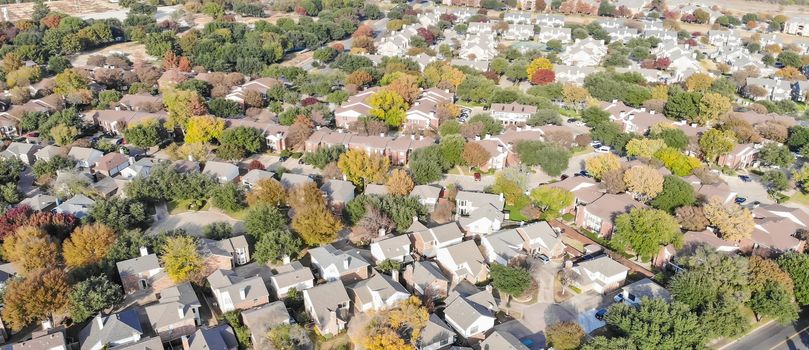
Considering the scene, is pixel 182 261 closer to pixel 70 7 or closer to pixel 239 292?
pixel 239 292

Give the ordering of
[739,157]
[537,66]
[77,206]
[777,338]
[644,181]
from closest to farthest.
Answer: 1. [777,338]
2. [77,206]
3. [644,181]
4. [739,157]
5. [537,66]

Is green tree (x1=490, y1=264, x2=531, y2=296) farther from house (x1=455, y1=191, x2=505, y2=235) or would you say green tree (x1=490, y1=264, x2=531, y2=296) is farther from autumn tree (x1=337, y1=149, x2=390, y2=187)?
autumn tree (x1=337, y1=149, x2=390, y2=187)

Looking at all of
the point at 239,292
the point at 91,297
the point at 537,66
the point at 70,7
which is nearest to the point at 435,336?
the point at 239,292

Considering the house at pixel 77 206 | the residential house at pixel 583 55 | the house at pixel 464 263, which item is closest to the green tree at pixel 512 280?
the house at pixel 464 263

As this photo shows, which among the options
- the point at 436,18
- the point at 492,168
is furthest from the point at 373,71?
the point at 436,18

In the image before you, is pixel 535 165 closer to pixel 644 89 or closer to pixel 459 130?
pixel 459 130

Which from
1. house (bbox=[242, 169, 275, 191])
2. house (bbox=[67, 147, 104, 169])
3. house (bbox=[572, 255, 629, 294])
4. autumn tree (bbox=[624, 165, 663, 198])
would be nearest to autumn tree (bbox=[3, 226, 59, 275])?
house (bbox=[242, 169, 275, 191])
